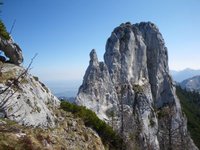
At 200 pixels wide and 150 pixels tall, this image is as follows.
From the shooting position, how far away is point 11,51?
30828 mm

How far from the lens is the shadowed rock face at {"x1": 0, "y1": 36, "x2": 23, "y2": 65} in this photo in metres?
30.5

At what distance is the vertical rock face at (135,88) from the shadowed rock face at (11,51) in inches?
808

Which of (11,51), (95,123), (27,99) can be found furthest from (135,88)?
(27,99)

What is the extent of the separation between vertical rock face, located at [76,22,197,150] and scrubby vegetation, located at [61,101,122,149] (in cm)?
337

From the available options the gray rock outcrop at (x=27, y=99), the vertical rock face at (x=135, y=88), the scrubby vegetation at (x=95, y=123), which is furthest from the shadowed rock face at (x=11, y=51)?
the vertical rock face at (x=135, y=88)

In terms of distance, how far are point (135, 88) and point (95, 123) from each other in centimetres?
3821

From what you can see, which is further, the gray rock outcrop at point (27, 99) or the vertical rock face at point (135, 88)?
the vertical rock face at point (135, 88)

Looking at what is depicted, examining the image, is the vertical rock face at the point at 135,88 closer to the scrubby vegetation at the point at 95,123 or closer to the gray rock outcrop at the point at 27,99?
the scrubby vegetation at the point at 95,123

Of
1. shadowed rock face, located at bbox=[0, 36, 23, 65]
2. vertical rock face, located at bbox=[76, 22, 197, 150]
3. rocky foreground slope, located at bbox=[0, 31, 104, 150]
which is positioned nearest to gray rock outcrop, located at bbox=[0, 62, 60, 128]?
rocky foreground slope, located at bbox=[0, 31, 104, 150]

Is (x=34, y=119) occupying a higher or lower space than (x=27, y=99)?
lower

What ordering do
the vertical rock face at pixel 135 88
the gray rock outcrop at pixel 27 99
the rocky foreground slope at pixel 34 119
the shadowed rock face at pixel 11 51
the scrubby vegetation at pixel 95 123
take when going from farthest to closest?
1. the vertical rock face at pixel 135 88
2. the scrubby vegetation at pixel 95 123
3. the shadowed rock face at pixel 11 51
4. the gray rock outcrop at pixel 27 99
5. the rocky foreground slope at pixel 34 119

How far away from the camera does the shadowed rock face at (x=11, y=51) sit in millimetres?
30469

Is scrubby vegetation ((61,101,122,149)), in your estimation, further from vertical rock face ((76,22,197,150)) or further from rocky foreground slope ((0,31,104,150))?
vertical rock face ((76,22,197,150))

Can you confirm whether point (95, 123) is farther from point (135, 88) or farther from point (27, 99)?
point (135, 88)
